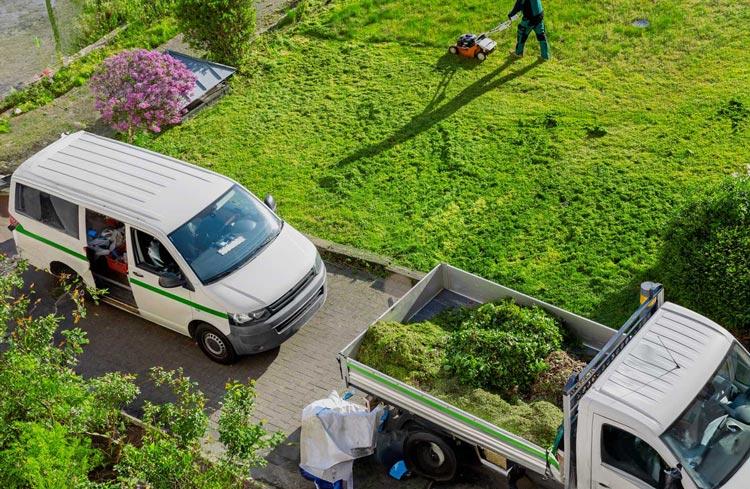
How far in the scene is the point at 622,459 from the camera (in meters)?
7.60

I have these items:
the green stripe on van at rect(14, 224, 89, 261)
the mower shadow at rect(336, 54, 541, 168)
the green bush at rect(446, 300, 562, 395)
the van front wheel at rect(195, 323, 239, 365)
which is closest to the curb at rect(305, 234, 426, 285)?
the mower shadow at rect(336, 54, 541, 168)

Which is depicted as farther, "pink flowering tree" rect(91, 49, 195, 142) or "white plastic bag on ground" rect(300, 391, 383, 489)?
"pink flowering tree" rect(91, 49, 195, 142)

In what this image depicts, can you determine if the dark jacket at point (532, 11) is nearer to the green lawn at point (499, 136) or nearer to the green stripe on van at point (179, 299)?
the green lawn at point (499, 136)

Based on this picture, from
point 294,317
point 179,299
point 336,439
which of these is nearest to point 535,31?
point 294,317

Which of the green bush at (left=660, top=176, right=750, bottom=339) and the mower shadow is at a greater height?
the green bush at (left=660, top=176, right=750, bottom=339)

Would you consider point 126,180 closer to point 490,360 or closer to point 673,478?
point 490,360

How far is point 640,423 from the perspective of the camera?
24.0 ft

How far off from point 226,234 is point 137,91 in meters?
4.84

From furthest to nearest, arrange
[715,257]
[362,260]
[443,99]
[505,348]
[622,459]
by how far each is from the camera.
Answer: [443,99] < [362,260] < [715,257] < [505,348] < [622,459]

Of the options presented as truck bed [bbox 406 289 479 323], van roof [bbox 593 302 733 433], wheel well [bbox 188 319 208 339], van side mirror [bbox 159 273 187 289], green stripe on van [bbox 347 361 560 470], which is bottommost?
wheel well [bbox 188 319 208 339]

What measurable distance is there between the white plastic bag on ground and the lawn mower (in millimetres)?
8927

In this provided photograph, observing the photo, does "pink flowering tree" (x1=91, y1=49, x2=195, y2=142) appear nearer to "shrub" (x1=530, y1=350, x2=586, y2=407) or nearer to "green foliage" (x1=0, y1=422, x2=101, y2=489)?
"green foliage" (x1=0, y1=422, x2=101, y2=489)

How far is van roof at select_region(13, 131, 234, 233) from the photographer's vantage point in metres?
11.4

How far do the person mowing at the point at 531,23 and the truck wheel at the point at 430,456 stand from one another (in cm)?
927
